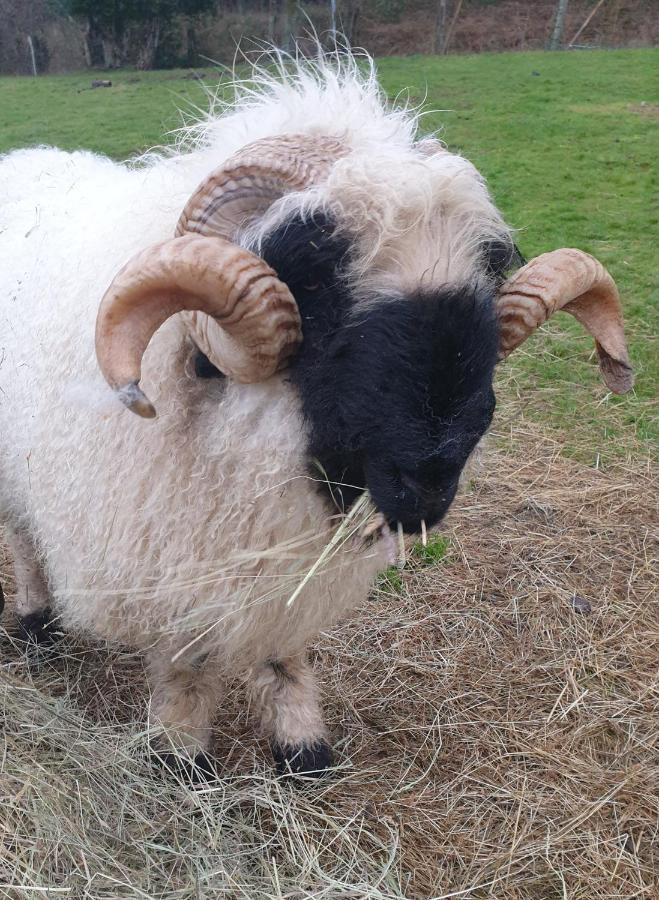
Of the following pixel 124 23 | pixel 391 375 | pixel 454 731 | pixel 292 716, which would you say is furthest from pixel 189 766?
pixel 124 23

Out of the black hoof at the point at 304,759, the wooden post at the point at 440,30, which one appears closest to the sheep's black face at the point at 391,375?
the black hoof at the point at 304,759

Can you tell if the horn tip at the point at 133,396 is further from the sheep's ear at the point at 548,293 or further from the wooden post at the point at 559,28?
the wooden post at the point at 559,28

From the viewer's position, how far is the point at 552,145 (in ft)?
41.7

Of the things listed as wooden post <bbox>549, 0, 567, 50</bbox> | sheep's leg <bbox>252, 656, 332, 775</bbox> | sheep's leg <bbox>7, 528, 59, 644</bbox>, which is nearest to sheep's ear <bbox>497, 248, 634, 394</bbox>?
sheep's leg <bbox>252, 656, 332, 775</bbox>

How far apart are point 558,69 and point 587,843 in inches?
793

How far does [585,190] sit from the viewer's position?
414 inches

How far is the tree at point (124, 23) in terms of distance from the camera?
23062 millimetres

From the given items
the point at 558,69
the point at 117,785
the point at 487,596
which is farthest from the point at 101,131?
the point at 117,785

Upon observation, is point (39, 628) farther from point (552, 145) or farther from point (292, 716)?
point (552, 145)

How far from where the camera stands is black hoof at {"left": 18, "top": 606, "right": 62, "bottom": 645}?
3859 millimetres

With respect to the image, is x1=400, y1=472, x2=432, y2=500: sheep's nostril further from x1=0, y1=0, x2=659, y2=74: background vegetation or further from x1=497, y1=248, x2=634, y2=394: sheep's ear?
x1=0, y1=0, x2=659, y2=74: background vegetation

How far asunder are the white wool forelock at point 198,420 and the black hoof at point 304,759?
0.43 metres

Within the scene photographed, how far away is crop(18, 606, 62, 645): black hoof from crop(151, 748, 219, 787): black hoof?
3.42ft

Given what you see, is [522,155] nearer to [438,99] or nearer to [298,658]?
[438,99]
